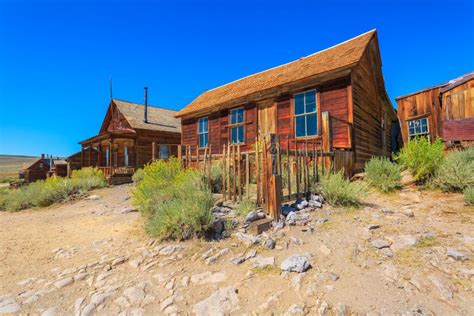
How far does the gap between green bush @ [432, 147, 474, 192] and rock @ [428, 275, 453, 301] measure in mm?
4243

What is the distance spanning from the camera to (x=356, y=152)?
30.2ft

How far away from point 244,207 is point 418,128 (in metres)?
12.1

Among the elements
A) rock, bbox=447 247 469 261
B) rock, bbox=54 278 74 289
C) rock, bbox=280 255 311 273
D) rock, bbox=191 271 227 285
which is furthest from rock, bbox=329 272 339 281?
rock, bbox=54 278 74 289

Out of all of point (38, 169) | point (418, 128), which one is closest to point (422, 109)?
point (418, 128)

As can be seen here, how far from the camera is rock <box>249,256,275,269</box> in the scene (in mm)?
3121

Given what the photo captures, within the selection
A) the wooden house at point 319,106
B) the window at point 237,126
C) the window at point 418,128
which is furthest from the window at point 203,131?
the window at point 418,128

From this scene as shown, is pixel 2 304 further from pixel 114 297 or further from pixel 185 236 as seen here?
pixel 185 236

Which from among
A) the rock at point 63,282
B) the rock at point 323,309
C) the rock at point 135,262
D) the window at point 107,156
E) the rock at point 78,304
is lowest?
the rock at point 78,304

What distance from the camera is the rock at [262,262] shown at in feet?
10.2

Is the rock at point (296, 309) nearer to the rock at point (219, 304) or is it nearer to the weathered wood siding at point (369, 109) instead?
the rock at point (219, 304)

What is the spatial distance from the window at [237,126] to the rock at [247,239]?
27.7ft

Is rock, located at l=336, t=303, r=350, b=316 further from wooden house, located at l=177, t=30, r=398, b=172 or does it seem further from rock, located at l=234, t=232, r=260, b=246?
wooden house, located at l=177, t=30, r=398, b=172

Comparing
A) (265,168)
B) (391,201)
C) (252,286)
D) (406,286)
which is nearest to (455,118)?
(391,201)

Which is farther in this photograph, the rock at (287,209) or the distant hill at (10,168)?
the distant hill at (10,168)
